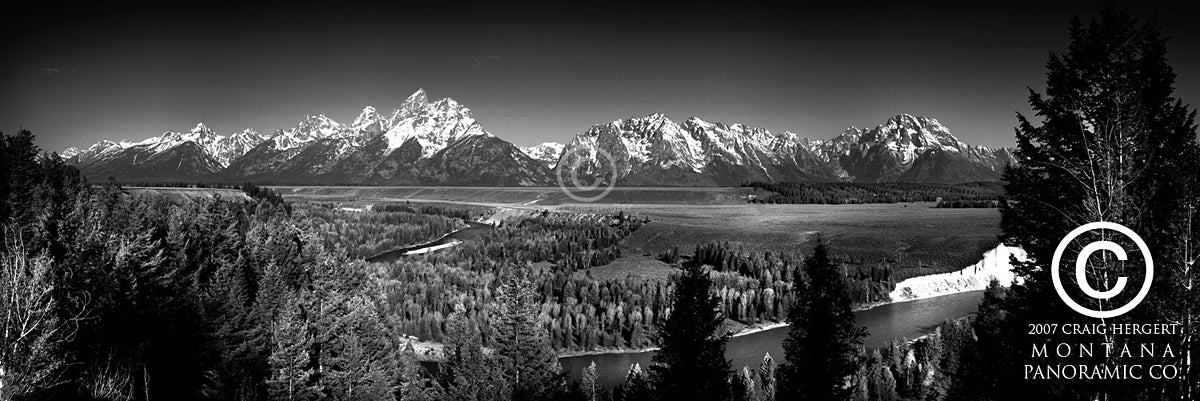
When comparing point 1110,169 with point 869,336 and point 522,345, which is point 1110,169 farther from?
point 869,336

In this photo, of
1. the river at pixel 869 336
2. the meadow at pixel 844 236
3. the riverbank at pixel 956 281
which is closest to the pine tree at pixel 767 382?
the river at pixel 869 336

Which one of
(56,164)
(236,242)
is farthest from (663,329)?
(56,164)

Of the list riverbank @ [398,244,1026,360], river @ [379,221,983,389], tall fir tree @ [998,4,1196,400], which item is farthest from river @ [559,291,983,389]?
tall fir tree @ [998,4,1196,400]

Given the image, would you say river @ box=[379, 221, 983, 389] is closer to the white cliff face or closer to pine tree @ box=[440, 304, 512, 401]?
the white cliff face

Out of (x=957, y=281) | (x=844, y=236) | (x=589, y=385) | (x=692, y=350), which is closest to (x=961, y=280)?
(x=957, y=281)

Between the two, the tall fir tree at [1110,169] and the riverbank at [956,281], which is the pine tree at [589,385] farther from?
the riverbank at [956,281]

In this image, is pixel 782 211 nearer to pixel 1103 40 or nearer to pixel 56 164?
pixel 56 164
